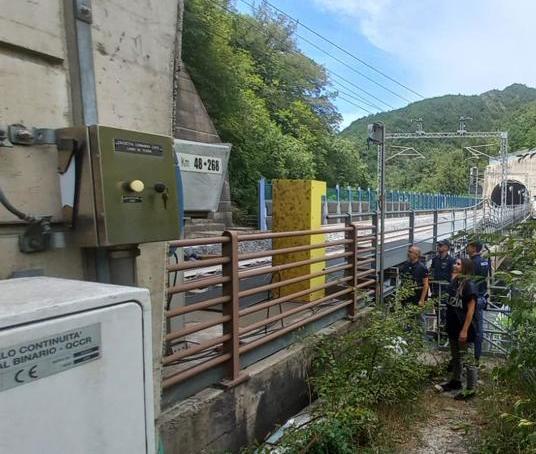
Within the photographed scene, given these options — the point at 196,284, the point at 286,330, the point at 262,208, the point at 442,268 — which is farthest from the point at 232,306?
the point at 262,208

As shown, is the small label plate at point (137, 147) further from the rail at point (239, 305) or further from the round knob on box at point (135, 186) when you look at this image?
the rail at point (239, 305)

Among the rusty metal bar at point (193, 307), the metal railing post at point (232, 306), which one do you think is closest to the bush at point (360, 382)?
the metal railing post at point (232, 306)

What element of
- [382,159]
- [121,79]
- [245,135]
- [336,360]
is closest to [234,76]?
[245,135]

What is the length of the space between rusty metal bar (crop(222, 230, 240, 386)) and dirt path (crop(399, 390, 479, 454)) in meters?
1.44

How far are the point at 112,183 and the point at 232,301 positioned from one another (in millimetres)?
1933

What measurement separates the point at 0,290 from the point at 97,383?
0.38 metres

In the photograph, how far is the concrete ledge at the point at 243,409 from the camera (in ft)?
9.48

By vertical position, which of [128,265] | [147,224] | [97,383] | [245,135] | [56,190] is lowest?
[97,383]

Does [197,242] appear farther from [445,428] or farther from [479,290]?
[479,290]

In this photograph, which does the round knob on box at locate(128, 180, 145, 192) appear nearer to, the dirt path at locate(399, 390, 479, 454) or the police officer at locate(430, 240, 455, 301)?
the dirt path at locate(399, 390, 479, 454)

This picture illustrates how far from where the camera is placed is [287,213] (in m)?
6.17

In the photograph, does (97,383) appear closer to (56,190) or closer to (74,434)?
(74,434)

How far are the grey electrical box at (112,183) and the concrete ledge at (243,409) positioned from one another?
1.34 metres

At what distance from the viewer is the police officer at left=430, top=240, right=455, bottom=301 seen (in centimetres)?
699
